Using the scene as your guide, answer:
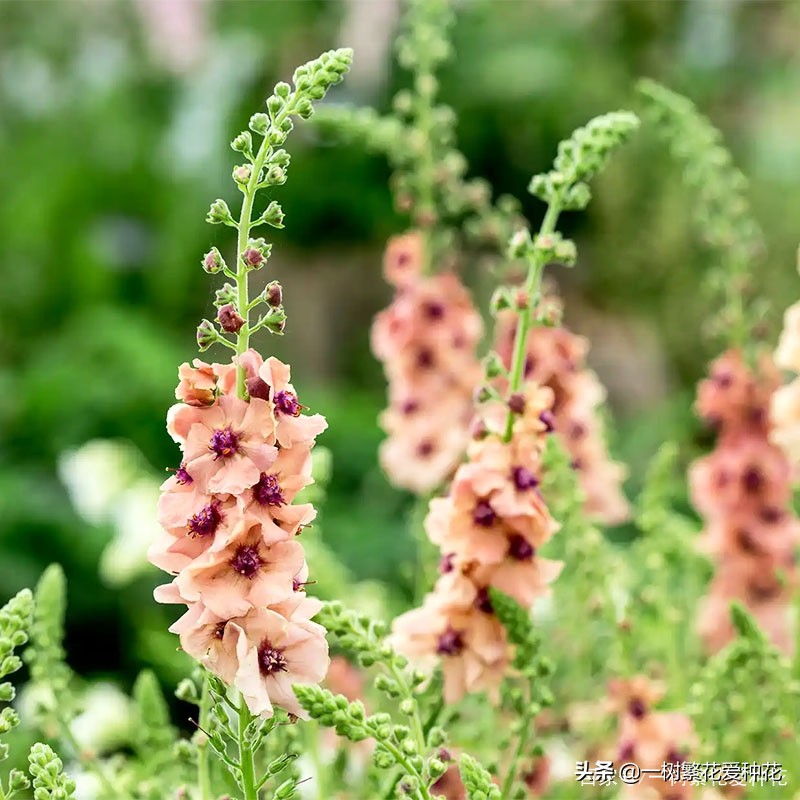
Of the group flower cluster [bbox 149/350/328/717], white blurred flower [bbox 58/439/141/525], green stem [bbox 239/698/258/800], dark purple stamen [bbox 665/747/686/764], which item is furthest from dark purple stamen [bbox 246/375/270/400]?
white blurred flower [bbox 58/439/141/525]

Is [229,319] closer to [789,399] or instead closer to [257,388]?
[257,388]

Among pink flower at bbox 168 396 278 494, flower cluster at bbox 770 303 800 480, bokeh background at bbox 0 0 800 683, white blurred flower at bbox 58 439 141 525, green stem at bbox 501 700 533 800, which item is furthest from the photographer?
bokeh background at bbox 0 0 800 683

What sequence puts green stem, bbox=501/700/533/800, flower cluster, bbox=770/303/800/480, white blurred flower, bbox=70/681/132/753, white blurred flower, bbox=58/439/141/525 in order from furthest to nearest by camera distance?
white blurred flower, bbox=58/439/141/525
white blurred flower, bbox=70/681/132/753
flower cluster, bbox=770/303/800/480
green stem, bbox=501/700/533/800

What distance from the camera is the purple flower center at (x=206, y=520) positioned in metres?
0.47

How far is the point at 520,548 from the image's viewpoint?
24.8 inches

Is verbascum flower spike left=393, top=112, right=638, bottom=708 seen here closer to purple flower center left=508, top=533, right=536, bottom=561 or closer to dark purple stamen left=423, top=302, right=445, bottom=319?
purple flower center left=508, top=533, right=536, bottom=561

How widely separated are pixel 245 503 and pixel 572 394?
46 cm

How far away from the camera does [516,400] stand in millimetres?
608

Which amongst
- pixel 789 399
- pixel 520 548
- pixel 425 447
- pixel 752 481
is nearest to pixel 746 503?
pixel 752 481

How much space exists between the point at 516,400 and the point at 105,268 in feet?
8.60

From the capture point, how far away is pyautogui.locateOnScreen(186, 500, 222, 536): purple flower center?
1.55ft

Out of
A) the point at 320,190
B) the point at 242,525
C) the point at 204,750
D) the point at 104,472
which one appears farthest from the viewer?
the point at 320,190

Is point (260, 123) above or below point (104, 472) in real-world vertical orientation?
below

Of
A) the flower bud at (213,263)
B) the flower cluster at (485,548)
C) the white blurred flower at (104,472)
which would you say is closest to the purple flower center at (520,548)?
the flower cluster at (485,548)
